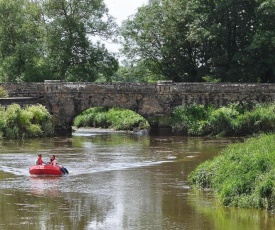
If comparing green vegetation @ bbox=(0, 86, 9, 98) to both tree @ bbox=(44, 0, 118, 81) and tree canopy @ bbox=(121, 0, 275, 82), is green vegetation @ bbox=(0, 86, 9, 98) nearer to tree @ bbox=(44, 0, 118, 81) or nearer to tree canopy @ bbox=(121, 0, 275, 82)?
tree @ bbox=(44, 0, 118, 81)

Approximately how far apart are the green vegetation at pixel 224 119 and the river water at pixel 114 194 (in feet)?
19.7

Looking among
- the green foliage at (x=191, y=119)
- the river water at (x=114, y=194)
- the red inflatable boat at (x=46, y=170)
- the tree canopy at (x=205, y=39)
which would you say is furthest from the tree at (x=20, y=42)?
the red inflatable boat at (x=46, y=170)

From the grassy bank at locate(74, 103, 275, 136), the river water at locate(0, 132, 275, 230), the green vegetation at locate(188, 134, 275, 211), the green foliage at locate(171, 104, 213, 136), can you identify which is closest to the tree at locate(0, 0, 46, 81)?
the grassy bank at locate(74, 103, 275, 136)

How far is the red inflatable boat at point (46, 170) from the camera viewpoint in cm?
3291

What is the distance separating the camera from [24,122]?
1953 inches

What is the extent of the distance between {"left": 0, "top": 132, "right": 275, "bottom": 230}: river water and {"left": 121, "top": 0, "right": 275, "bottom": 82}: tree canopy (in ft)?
49.9

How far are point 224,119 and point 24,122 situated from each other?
14.4m

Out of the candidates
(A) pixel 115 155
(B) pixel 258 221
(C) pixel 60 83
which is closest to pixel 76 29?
(C) pixel 60 83

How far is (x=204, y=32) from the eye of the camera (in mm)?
56812

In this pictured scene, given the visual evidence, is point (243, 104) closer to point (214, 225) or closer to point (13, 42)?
point (13, 42)

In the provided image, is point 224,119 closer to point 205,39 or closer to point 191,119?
point 191,119

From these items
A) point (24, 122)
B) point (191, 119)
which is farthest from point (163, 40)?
point (24, 122)

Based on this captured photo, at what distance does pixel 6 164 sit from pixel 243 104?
2260 cm

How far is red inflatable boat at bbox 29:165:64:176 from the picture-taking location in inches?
1296
